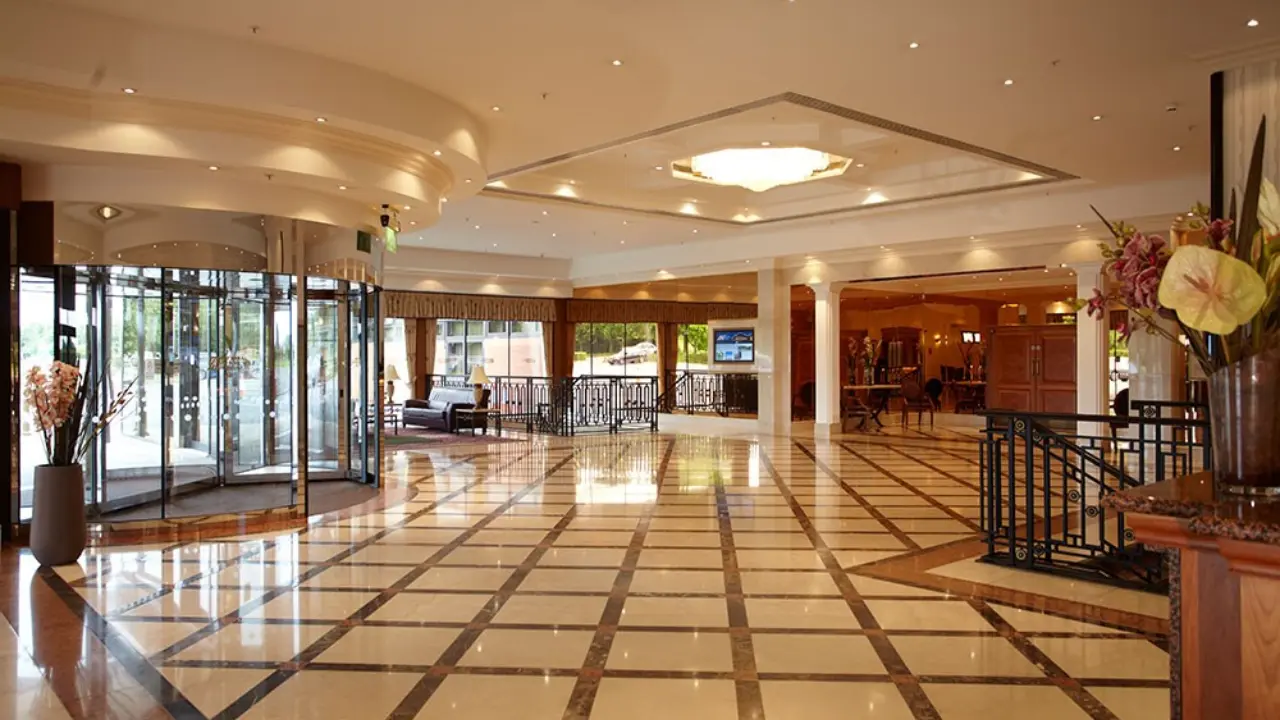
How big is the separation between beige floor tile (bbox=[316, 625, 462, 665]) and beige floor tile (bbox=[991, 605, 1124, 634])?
2646 millimetres

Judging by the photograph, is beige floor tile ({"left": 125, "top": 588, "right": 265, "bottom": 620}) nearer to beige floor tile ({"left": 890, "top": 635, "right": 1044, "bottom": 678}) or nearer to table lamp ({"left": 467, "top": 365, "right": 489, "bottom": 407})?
beige floor tile ({"left": 890, "top": 635, "right": 1044, "bottom": 678})

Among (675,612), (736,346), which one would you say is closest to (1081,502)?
(675,612)

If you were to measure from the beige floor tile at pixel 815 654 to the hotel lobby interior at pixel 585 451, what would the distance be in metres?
0.04

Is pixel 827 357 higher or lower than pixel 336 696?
higher

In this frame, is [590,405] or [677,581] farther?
[590,405]

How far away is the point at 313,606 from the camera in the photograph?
15.2 ft

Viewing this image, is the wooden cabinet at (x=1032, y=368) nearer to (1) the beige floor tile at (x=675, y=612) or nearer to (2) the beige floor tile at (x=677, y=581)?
(2) the beige floor tile at (x=677, y=581)

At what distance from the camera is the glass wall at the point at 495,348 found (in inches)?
730

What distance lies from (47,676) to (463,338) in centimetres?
1509

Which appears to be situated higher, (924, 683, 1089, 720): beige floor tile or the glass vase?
the glass vase

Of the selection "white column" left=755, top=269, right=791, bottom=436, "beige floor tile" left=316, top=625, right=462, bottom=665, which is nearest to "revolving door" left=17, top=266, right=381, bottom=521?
"beige floor tile" left=316, top=625, right=462, bottom=665

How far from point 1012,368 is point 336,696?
14127 mm

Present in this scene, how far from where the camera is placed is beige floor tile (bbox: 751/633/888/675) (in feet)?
12.0

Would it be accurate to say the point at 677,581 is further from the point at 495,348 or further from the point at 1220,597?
the point at 495,348
